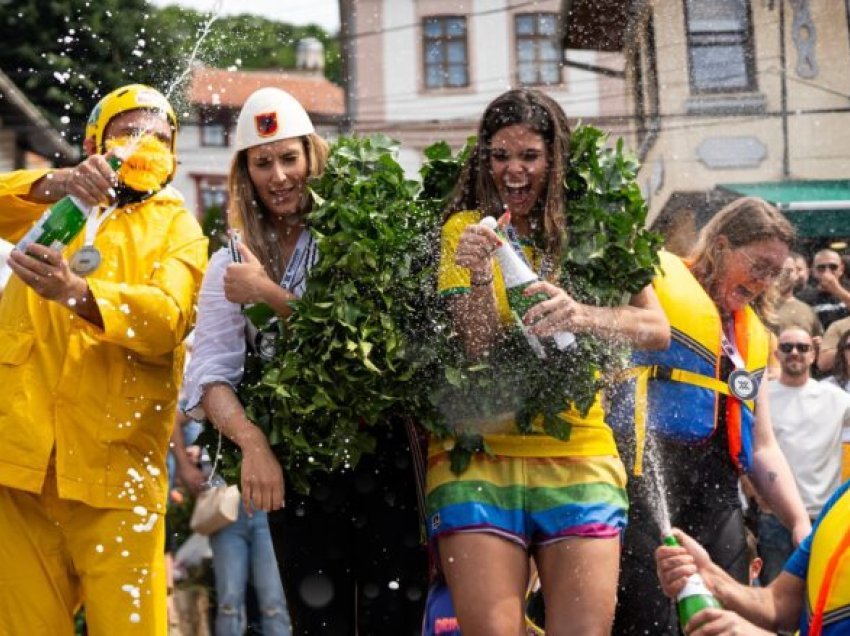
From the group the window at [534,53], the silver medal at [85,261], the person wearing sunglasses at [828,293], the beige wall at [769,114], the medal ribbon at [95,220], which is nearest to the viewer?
the silver medal at [85,261]

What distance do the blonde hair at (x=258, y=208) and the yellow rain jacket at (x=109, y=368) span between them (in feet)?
0.95

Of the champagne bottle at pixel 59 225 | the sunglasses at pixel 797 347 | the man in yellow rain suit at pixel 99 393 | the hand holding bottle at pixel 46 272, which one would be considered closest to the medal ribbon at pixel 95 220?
the man in yellow rain suit at pixel 99 393

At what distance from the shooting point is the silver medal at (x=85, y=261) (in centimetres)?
509

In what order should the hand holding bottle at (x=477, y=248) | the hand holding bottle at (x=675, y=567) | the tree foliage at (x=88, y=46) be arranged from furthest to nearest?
the tree foliage at (x=88, y=46) → the hand holding bottle at (x=477, y=248) → the hand holding bottle at (x=675, y=567)

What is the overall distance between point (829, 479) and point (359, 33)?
1704cm

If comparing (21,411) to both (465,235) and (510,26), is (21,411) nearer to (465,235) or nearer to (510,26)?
(465,235)

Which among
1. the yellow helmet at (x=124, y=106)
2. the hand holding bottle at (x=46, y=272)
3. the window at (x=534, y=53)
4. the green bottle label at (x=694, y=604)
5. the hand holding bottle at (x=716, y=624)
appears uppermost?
the window at (x=534, y=53)

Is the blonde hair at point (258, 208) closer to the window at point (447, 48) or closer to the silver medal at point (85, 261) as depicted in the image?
the silver medal at point (85, 261)

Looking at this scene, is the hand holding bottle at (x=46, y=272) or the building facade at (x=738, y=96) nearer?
the hand holding bottle at (x=46, y=272)

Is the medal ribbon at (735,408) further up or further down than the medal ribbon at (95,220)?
further down

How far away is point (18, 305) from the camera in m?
5.24

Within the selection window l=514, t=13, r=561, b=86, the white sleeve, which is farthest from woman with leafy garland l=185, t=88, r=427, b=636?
window l=514, t=13, r=561, b=86

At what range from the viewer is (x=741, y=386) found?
5641mm

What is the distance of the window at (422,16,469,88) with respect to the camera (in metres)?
21.2
